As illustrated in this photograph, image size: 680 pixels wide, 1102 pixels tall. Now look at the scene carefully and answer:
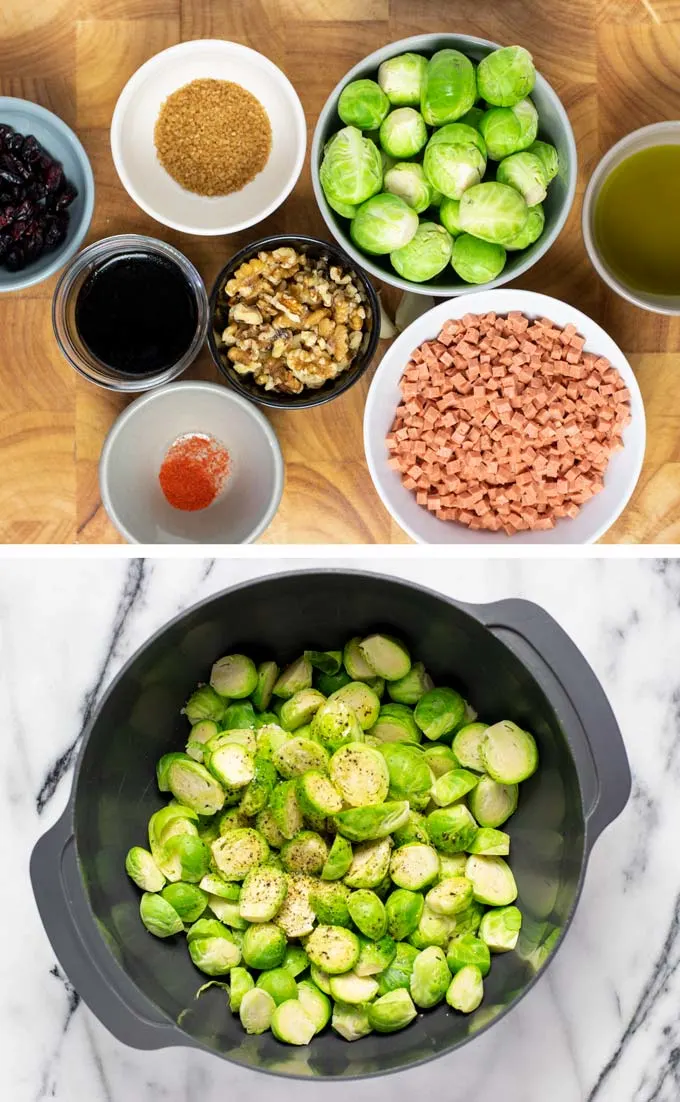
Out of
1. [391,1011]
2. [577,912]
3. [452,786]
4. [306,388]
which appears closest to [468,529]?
[306,388]

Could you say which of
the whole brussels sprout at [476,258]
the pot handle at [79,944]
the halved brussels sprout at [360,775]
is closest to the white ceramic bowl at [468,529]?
the whole brussels sprout at [476,258]

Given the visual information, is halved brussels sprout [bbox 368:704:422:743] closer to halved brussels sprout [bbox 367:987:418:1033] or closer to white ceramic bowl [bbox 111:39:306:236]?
halved brussels sprout [bbox 367:987:418:1033]

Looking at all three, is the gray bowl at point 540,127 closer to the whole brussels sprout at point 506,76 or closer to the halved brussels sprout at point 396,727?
the whole brussels sprout at point 506,76

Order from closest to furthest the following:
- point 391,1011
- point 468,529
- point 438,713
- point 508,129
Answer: point 391,1011, point 438,713, point 508,129, point 468,529

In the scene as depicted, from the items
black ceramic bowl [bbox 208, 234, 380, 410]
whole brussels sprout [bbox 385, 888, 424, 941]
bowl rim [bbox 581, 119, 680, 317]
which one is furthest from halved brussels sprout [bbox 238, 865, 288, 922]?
bowl rim [bbox 581, 119, 680, 317]

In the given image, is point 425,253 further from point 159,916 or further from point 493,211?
point 159,916
